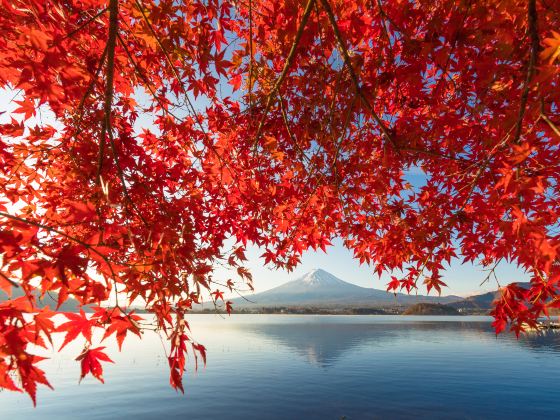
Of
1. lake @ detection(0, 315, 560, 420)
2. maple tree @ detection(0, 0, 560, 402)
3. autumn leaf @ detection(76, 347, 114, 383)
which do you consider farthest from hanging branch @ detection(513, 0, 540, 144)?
lake @ detection(0, 315, 560, 420)

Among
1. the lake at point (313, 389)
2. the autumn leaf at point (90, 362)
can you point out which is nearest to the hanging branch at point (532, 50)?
the autumn leaf at point (90, 362)

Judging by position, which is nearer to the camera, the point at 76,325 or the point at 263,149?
the point at 76,325

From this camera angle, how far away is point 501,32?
2.86m

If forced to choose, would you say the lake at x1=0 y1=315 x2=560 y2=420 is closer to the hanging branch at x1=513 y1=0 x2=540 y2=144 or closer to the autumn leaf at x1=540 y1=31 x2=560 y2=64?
the hanging branch at x1=513 y1=0 x2=540 y2=144

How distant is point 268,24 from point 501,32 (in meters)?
2.90

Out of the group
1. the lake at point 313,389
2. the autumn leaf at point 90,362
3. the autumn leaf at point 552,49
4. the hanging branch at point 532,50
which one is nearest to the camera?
the autumn leaf at point 552,49

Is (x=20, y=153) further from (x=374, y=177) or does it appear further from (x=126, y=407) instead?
(x=126, y=407)

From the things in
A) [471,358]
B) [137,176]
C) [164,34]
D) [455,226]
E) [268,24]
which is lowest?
[471,358]

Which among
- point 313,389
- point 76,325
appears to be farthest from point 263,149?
point 313,389

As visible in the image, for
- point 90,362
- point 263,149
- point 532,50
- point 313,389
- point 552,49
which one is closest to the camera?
point 552,49

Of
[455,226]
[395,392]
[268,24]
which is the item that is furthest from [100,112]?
[395,392]

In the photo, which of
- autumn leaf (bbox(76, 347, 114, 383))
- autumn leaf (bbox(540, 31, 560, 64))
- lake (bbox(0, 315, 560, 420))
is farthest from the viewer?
lake (bbox(0, 315, 560, 420))

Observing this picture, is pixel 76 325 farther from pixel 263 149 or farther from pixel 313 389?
pixel 313 389

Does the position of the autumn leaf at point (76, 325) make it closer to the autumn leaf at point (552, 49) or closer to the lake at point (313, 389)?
the autumn leaf at point (552, 49)
